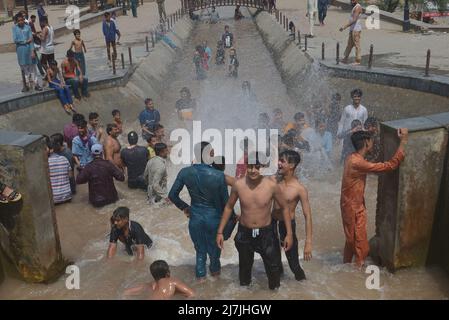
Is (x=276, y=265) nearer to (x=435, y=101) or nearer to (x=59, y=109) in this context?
(x=435, y=101)

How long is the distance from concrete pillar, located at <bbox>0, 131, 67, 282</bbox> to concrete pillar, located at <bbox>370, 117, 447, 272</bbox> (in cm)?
418

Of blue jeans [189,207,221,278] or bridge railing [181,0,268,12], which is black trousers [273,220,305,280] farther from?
bridge railing [181,0,268,12]

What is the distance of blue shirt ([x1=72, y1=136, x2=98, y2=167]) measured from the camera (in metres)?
9.21

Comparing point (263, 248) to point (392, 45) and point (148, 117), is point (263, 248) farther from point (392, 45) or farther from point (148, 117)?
point (392, 45)

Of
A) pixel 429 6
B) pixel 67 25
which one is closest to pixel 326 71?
pixel 67 25

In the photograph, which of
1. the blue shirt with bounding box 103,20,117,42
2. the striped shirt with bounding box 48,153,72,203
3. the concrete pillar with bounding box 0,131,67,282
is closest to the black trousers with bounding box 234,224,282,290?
the concrete pillar with bounding box 0,131,67,282

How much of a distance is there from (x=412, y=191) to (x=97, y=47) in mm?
16827

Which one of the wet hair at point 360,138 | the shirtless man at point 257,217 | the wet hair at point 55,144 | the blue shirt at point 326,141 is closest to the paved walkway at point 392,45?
the blue shirt at point 326,141

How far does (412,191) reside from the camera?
5660 mm

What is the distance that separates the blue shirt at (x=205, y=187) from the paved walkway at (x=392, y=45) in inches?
361

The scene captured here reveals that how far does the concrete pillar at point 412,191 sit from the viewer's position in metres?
5.57

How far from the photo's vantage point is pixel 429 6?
104 ft

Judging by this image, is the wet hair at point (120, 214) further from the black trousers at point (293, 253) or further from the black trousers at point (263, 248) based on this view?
the black trousers at point (293, 253)

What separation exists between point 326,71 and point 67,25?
15474 millimetres
